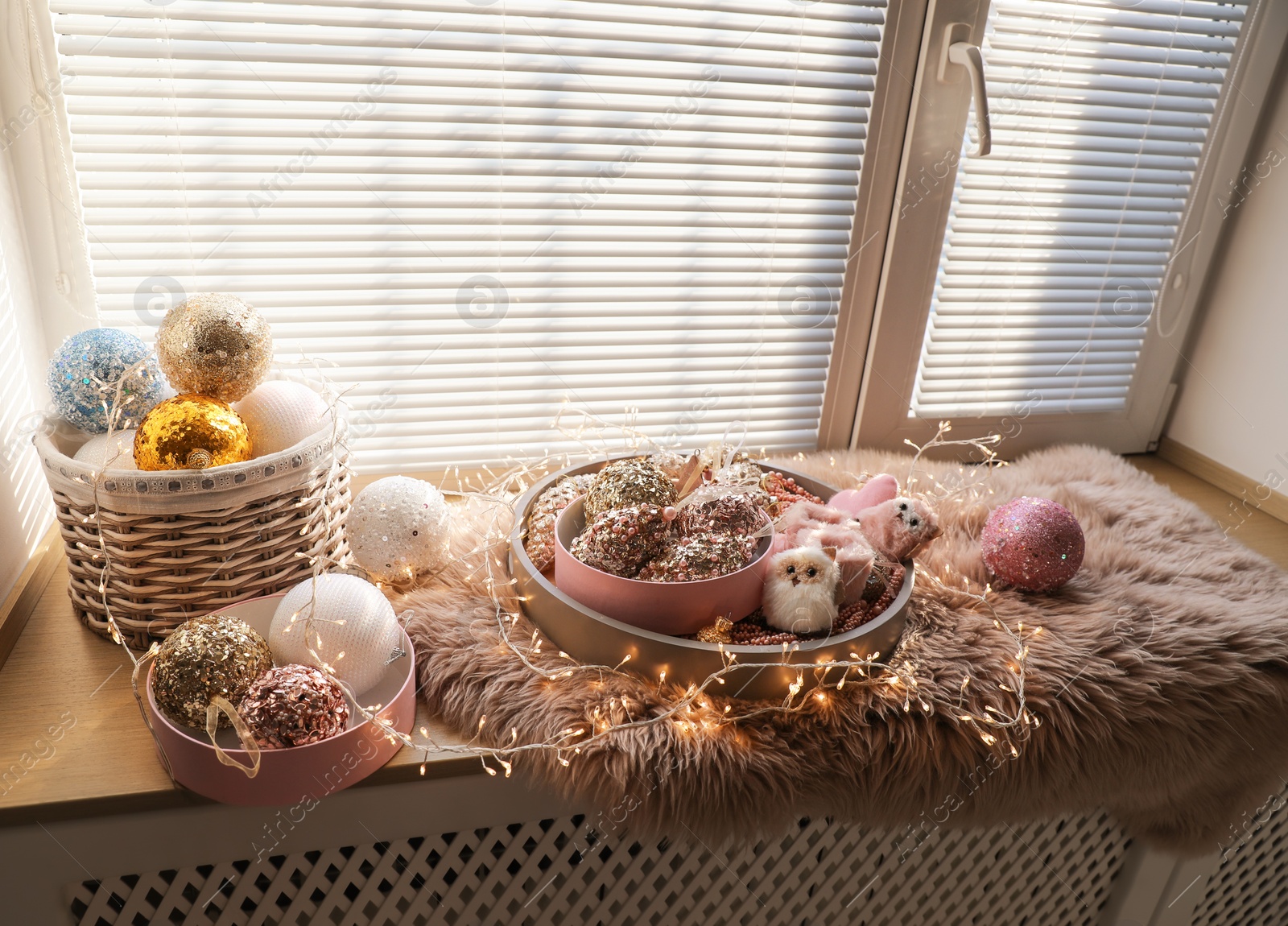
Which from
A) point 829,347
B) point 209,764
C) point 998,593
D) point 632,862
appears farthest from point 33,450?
point 998,593

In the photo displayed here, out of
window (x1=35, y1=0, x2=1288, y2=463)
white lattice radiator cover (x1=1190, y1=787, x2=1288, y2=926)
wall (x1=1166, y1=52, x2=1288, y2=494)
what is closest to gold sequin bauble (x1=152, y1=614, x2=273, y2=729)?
window (x1=35, y1=0, x2=1288, y2=463)

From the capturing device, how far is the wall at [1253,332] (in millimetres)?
1464

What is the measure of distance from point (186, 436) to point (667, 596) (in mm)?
542

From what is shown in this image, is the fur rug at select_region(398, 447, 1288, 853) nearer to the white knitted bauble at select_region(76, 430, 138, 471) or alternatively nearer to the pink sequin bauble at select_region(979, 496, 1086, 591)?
the pink sequin bauble at select_region(979, 496, 1086, 591)

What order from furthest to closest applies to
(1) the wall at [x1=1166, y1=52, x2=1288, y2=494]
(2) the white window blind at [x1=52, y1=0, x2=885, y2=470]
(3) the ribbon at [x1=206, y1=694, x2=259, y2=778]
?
(1) the wall at [x1=1166, y1=52, x2=1288, y2=494] < (2) the white window blind at [x1=52, y1=0, x2=885, y2=470] < (3) the ribbon at [x1=206, y1=694, x2=259, y2=778]

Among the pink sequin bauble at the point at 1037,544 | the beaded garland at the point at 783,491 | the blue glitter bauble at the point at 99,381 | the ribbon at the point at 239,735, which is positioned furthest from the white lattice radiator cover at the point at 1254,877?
the blue glitter bauble at the point at 99,381

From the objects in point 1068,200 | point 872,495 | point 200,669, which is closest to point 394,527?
point 200,669

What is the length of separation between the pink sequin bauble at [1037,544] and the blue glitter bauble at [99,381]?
3.62 ft

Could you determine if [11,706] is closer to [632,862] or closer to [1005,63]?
[632,862]

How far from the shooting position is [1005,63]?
1.33 metres

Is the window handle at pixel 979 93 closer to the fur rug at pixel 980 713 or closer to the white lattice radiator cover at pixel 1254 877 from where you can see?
the fur rug at pixel 980 713

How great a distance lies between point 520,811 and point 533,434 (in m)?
0.65

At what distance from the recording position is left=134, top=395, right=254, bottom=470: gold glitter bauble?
92cm

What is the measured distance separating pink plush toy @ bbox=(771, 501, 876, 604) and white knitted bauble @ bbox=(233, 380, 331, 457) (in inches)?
22.8
